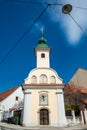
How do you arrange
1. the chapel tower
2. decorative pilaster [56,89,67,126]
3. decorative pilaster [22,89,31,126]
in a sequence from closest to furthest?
decorative pilaster [22,89,31,126] < decorative pilaster [56,89,67,126] < the chapel tower

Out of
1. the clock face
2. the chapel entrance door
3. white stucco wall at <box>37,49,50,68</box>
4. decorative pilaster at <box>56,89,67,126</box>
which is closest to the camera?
decorative pilaster at <box>56,89,67,126</box>

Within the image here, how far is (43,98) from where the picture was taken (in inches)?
997

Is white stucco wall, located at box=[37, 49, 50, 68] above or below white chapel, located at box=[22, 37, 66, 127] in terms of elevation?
above

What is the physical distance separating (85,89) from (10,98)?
1635 centimetres

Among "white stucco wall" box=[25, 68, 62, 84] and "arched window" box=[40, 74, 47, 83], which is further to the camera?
"arched window" box=[40, 74, 47, 83]

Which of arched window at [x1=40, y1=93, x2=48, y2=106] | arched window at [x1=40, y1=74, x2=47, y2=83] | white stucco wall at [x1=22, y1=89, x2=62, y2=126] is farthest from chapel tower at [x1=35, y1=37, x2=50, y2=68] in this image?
arched window at [x1=40, y1=93, x2=48, y2=106]

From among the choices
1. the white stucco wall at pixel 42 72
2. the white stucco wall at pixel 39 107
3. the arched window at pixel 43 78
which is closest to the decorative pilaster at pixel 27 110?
the white stucco wall at pixel 39 107

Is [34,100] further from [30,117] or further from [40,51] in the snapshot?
[40,51]

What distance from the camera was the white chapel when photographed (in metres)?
24.0

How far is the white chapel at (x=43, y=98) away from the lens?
946 inches

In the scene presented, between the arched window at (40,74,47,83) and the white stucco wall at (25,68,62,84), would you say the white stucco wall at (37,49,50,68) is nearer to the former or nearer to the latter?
the white stucco wall at (25,68,62,84)

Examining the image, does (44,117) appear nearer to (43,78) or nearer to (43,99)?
(43,99)

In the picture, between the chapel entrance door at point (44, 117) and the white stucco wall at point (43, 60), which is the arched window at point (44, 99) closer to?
the chapel entrance door at point (44, 117)

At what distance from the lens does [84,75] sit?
127 ft
